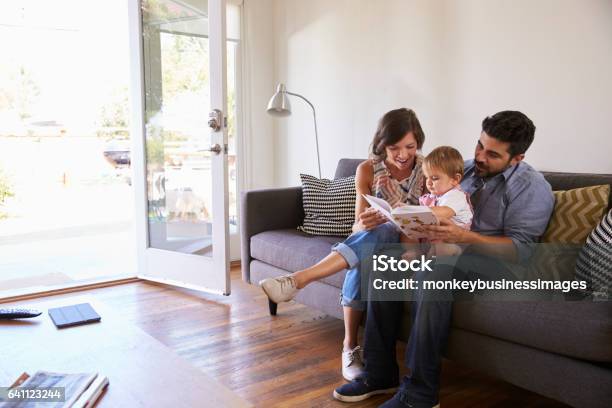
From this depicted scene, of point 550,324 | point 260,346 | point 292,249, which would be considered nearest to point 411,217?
point 550,324

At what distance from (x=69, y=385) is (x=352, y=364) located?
1.20m

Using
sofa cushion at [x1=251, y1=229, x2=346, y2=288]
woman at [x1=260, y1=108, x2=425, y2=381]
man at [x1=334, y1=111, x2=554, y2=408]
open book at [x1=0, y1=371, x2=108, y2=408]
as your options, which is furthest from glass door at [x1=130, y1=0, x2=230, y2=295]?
open book at [x1=0, y1=371, x2=108, y2=408]

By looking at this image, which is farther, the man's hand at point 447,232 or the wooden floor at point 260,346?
the wooden floor at point 260,346

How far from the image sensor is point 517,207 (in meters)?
1.95

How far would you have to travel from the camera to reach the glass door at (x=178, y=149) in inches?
127

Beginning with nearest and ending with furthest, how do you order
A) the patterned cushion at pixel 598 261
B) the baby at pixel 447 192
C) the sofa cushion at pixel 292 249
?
1. the patterned cushion at pixel 598 261
2. the baby at pixel 447 192
3. the sofa cushion at pixel 292 249

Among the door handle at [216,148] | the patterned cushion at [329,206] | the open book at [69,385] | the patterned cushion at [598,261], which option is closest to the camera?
the open book at [69,385]

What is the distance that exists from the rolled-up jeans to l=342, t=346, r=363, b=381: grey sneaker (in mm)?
194

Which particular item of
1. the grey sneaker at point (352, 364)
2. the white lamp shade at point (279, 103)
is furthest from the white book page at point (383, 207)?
the white lamp shade at point (279, 103)

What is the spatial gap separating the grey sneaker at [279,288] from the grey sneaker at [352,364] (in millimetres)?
363

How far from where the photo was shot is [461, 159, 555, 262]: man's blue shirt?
194 cm

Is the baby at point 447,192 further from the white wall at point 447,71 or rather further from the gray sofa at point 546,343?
the white wall at point 447,71

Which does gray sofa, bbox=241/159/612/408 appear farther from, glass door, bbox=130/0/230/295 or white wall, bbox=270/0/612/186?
glass door, bbox=130/0/230/295

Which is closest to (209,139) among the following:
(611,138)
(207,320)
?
(207,320)
